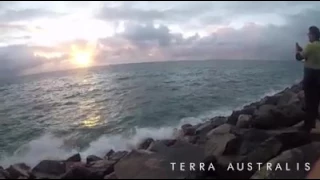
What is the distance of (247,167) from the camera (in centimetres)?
502

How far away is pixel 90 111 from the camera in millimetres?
15898

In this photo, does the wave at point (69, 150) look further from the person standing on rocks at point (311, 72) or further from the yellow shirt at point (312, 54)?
the yellow shirt at point (312, 54)

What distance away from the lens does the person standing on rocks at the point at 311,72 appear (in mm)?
6094

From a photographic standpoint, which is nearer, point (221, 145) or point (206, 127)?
point (221, 145)

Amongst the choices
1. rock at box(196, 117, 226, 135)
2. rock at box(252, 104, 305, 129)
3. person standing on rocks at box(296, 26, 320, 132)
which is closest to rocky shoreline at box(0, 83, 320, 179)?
person standing on rocks at box(296, 26, 320, 132)

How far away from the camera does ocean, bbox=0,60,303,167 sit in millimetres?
11398

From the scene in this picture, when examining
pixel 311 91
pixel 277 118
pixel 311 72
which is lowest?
pixel 277 118

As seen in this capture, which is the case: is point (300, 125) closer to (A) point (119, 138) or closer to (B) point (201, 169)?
(B) point (201, 169)

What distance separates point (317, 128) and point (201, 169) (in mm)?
2673

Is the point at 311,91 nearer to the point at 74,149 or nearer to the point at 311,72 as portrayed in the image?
the point at 311,72

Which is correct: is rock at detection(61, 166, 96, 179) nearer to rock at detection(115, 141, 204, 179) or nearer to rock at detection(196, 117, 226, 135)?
rock at detection(115, 141, 204, 179)

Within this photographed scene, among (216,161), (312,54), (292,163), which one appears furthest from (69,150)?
(292,163)

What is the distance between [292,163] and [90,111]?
38.6 ft

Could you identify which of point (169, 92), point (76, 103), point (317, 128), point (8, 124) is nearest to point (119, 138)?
point (8, 124)
